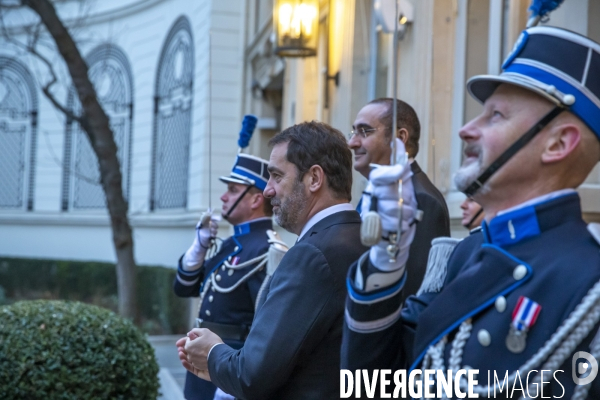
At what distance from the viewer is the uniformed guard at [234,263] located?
163 inches

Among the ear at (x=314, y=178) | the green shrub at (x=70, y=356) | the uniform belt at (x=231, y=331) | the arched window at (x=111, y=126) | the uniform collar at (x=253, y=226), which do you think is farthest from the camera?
the arched window at (x=111, y=126)

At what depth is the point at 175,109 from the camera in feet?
50.8

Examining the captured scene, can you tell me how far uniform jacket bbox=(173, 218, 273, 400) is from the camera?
13.6ft

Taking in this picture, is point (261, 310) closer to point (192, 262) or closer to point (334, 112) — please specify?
point (192, 262)

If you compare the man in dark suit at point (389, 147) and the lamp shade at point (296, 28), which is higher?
the lamp shade at point (296, 28)

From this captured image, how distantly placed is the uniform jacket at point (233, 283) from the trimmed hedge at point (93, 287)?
721cm

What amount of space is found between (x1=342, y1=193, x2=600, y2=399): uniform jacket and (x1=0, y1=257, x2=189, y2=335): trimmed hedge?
9859mm

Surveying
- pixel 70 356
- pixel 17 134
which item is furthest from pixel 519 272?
pixel 17 134

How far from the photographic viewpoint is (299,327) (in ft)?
8.05

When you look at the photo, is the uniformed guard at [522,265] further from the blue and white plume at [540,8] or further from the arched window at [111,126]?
the arched window at [111,126]

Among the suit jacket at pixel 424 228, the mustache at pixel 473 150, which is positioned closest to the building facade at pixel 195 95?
the suit jacket at pixel 424 228

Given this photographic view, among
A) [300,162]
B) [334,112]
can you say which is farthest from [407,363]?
[334,112]

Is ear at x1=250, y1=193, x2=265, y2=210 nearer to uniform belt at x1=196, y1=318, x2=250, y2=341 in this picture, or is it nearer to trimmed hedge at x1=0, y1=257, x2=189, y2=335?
uniform belt at x1=196, y1=318, x2=250, y2=341

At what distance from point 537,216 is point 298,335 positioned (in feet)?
2.87
